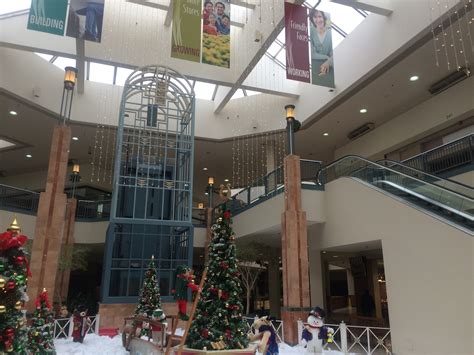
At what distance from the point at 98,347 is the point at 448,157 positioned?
1227 cm

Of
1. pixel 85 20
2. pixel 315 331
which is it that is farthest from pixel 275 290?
pixel 85 20

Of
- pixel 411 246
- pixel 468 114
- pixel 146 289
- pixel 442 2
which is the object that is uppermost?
pixel 442 2

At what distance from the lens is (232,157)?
81.5 ft

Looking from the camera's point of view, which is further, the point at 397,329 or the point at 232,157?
the point at 232,157

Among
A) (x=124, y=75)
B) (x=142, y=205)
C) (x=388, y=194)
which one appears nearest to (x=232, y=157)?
(x=124, y=75)

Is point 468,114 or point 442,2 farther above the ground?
point 442,2

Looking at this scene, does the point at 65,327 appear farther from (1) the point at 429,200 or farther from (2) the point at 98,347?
(1) the point at 429,200

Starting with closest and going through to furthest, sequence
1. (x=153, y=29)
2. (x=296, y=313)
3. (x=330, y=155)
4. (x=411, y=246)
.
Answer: (x=411, y=246) → (x=296, y=313) → (x=153, y=29) → (x=330, y=155)

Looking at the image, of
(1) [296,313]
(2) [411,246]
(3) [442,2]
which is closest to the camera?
(2) [411,246]

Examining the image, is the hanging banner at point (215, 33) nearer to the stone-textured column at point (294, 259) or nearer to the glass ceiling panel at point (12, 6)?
the stone-textured column at point (294, 259)

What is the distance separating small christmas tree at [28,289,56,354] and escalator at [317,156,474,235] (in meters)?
9.33

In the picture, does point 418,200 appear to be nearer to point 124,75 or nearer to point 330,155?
point 330,155

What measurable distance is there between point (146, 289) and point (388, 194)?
7.73 metres

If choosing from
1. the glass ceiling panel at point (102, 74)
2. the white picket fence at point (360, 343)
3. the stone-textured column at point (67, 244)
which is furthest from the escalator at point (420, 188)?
the stone-textured column at point (67, 244)
